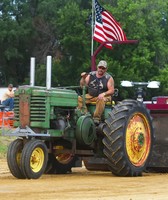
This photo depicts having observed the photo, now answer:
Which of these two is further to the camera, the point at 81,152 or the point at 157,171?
the point at 157,171

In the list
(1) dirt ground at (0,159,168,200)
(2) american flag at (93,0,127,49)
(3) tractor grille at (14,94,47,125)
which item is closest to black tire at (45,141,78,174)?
(1) dirt ground at (0,159,168,200)

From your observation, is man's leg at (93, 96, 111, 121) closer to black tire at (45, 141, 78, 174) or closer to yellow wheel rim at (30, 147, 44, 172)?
black tire at (45, 141, 78, 174)

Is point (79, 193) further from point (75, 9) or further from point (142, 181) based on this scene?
point (75, 9)

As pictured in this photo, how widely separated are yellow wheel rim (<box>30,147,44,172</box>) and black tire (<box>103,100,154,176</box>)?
1151 mm

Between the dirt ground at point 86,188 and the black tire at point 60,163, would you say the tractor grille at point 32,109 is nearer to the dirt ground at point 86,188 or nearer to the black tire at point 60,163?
the dirt ground at point 86,188

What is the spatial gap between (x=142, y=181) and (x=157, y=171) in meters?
2.49

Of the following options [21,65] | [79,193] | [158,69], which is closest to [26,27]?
[21,65]

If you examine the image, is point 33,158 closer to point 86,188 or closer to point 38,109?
point 38,109

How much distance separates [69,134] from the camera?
38.9 feet

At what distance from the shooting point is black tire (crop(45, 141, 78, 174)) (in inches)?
499

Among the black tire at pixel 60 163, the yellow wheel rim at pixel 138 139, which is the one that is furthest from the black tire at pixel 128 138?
the black tire at pixel 60 163

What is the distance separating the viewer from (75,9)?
52156 millimetres

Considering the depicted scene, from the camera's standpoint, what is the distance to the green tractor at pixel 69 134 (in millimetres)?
11094

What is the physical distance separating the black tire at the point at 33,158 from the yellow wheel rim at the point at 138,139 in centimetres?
Result: 157
